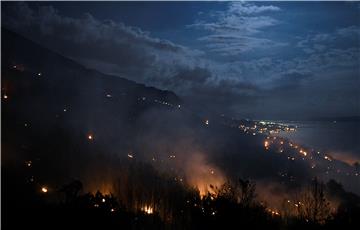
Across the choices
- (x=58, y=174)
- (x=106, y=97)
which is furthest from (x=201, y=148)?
(x=58, y=174)

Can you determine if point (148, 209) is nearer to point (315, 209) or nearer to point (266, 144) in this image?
point (315, 209)

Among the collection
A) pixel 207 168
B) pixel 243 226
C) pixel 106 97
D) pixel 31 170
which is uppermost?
pixel 106 97

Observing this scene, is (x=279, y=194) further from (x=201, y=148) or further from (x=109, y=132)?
(x=109, y=132)

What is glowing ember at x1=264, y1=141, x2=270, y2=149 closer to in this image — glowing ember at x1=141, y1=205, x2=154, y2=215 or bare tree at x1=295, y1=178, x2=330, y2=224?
bare tree at x1=295, y1=178, x2=330, y2=224

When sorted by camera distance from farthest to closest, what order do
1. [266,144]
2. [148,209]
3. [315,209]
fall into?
[266,144] → [148,209] → [315,209]

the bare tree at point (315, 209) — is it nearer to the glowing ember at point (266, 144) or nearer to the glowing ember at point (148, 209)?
the glowing ember at point (148, 209)

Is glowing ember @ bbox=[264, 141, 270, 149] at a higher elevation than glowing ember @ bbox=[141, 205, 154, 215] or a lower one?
higher

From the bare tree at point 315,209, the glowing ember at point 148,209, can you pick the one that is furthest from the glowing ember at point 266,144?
the glowing ember at point 148,209

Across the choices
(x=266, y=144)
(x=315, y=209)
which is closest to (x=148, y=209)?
(x=315, y=209)

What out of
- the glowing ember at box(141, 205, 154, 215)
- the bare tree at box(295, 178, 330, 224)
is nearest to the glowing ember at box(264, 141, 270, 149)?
the bare tree at box(295, 178, 330, 224)

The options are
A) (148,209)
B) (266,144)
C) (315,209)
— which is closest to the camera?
(315,209)

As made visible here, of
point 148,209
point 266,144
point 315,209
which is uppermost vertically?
point 266,144
